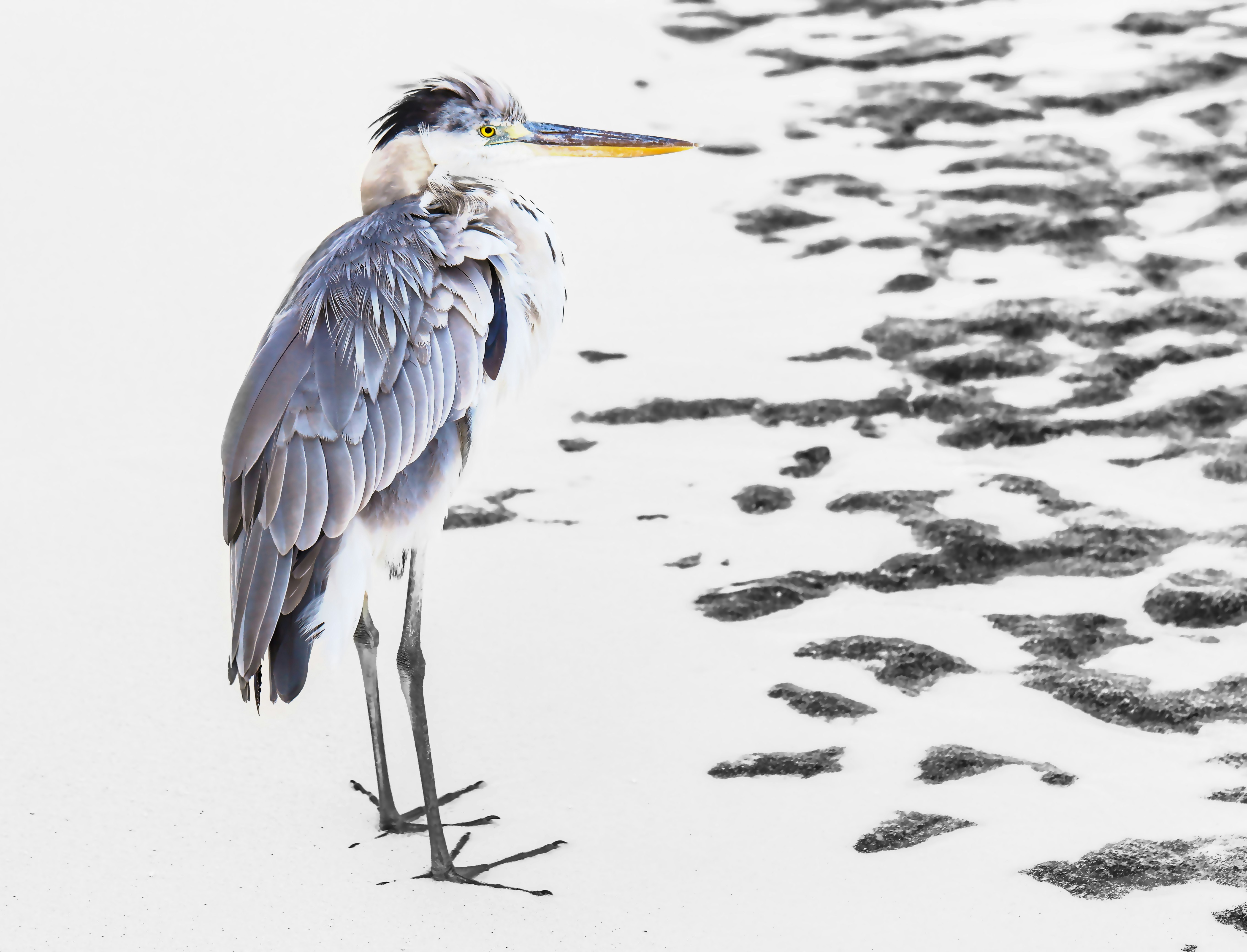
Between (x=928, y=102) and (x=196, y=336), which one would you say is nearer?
(x=196, y=336)

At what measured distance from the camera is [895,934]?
2.83m

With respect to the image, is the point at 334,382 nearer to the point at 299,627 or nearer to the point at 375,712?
the point at 299,627

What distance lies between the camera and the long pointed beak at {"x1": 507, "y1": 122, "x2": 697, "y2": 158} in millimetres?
3539

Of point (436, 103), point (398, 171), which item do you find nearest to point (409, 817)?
point (398, 171)

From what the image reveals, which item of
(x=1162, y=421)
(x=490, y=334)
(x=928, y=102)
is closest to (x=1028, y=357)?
(x=1162, y=421)

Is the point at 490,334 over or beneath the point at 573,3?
beneath

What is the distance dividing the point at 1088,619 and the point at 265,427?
2.39 metres

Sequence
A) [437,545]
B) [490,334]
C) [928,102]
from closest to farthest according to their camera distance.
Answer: [490,334], [437,545], [928,102]

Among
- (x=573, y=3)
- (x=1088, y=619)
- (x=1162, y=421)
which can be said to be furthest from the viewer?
(x=573, y=3)

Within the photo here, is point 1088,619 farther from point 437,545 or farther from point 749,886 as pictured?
point 437,545

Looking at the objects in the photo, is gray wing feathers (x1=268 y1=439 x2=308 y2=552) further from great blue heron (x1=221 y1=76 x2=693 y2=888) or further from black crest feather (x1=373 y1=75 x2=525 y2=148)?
black crest feather (x1=373 y1=75 x2=525 y2=148)

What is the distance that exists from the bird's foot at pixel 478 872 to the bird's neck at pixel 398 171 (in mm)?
1566

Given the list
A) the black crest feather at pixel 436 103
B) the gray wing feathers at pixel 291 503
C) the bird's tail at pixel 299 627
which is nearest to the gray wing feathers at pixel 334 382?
the gray wing feathers at pixel 291 503

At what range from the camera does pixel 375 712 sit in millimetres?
3230
